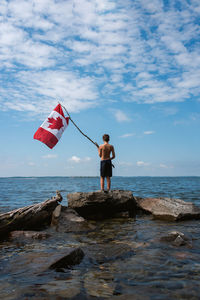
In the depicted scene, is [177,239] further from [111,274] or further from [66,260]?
[66,260]

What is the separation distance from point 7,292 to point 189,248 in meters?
4.03

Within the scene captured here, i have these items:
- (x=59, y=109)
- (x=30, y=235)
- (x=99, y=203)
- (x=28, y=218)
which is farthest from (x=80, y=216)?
(x=59, y=109)

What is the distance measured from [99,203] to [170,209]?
2.82m

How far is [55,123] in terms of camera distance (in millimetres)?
10180

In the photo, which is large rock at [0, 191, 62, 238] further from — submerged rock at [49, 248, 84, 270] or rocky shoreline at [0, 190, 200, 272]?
submerged rock at [49, 248, 84, 270]

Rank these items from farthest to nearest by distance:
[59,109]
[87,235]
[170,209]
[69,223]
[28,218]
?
1. [59,109]
2. [170,209]
3. [69,223]
4. [28,218]
5. [87,235]

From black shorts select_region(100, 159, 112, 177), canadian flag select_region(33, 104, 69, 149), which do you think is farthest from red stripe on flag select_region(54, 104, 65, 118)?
black shorts select_region(100, 159, 112, 177)

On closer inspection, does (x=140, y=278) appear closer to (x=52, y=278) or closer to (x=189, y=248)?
(x=52, y=278)

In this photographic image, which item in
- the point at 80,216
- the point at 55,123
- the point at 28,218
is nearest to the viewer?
the point at 28,218

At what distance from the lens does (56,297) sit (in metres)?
3.35

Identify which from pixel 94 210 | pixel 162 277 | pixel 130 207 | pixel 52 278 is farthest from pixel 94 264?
pixel 130 207

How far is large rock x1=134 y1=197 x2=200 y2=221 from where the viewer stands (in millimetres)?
9294

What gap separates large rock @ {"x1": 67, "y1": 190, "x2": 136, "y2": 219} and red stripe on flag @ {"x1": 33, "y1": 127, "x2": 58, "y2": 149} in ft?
7.77

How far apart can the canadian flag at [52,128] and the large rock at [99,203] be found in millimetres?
2466
